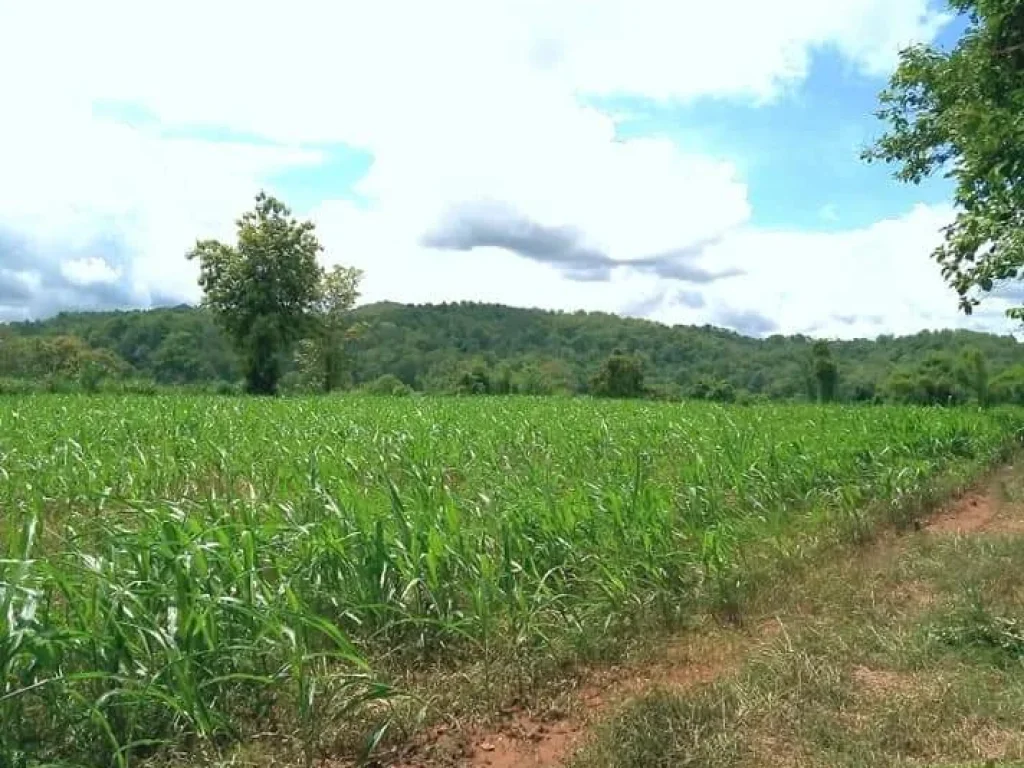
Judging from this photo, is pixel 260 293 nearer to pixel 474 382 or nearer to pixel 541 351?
pixel 474 382

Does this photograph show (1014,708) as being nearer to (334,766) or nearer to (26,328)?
(334,766)

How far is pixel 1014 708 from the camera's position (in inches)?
144

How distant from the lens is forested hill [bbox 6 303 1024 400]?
55.9 metres

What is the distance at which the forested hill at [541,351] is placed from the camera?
184 feet

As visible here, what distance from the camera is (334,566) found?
4508 mm

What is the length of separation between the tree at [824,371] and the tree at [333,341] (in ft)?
104

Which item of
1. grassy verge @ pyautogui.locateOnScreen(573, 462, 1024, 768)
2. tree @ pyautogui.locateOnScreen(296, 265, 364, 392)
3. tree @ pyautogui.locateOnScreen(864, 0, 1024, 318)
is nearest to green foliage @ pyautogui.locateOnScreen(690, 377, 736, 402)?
tree @ pyautogui.locateOnScreen(296, 265, 364, 392)

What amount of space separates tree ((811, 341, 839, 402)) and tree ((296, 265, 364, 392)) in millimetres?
31629

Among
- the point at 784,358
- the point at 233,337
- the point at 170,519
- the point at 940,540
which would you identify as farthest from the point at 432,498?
the point at 784,358

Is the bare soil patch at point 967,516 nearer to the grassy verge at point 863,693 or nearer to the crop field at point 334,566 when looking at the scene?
the crop field at point 334,566

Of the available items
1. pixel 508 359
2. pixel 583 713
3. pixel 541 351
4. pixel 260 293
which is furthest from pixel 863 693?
pixel 541 351

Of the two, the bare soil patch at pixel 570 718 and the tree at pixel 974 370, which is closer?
the bare soil patch at pixel 570 718

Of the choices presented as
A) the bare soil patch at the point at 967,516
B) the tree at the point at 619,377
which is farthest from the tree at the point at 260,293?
the bare soil patch at the point at 967,516

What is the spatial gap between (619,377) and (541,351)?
72.4 meters
